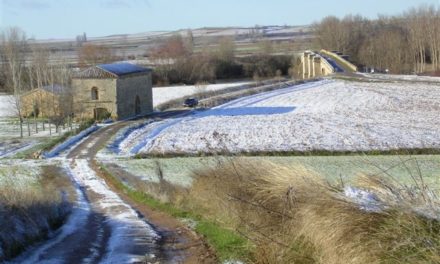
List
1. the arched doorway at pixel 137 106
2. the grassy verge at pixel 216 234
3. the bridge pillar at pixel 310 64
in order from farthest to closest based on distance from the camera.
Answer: the bridge pillar at pixel 310 64 < the arched doorway at pixel 137 106 < the grassy verge at pixel 216 234

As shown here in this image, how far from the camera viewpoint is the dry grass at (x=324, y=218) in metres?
6.07

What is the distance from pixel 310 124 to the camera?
157 ft

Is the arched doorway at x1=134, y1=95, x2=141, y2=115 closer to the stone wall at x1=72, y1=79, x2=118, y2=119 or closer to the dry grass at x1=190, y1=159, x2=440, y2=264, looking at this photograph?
the stone wall at x1=72, y1=79, x2=118, y2=119

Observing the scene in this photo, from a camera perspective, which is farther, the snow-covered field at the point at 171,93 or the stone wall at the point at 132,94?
the snow-covered field at the point at 171,93

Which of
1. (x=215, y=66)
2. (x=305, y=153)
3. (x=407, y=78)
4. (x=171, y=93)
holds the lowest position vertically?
(x=305, y=153)

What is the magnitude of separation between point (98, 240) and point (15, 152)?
1230 inches

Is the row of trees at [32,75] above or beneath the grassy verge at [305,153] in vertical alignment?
above

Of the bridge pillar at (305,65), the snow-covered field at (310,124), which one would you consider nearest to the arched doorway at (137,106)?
the snow-covered field at (310,124)

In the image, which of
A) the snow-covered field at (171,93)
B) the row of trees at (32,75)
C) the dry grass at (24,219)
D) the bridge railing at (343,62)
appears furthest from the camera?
the bridge railing at (343,62)

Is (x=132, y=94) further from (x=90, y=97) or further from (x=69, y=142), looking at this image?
(x=69, y=142)

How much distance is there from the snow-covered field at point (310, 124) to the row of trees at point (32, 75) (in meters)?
8.68

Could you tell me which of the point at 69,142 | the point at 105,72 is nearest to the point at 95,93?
the point at 105,72

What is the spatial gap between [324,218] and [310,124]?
41.3 m

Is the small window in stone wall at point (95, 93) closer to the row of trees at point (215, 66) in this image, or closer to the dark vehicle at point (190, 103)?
the dark vehicle at point (190, 103)
